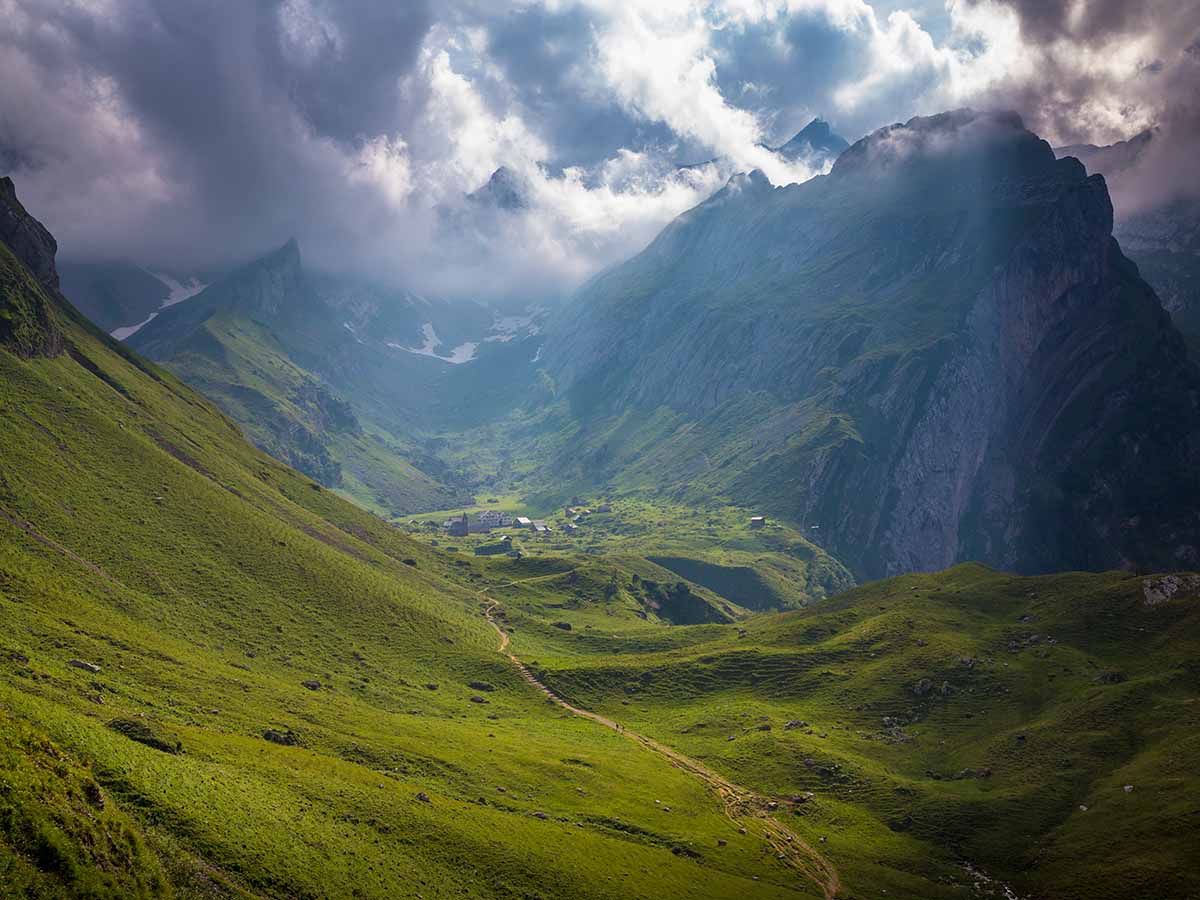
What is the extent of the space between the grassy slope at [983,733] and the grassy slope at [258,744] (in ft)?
69.5

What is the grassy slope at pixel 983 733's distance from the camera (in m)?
112

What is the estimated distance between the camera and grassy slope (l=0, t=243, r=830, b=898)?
66188mm

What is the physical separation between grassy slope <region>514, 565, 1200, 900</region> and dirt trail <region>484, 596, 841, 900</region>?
3294mm

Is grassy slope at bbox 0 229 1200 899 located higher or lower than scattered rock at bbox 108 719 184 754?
higher

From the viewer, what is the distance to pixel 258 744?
99.4 meters

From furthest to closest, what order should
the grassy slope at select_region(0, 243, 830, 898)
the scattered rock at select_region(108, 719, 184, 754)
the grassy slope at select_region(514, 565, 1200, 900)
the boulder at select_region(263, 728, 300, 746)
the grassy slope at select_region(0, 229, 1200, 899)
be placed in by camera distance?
the grassy slope at select_region(514, 565, 1200, 900)
the boulder at select_region(263, 728, 300, 746)
the scattered rock at select_region(108, 719, 184, 754)
the grassy slope at select_region(0, 229, 1200, 899)
the grassy slope at select_region(0, 243, 830, 898)

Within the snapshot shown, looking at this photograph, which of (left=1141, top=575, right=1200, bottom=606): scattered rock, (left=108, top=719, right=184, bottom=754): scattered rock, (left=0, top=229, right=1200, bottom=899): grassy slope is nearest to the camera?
(left=0, top=229, right=1200, bottom=899): grassy slope

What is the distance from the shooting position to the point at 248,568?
19238cm

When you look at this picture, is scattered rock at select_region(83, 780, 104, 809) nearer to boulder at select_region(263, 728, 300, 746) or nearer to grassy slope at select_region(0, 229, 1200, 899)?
grassy slope at select_region(0, 229, 1200, 899)

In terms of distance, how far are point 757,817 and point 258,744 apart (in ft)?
270

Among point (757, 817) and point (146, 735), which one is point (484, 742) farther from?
point (146, 735)

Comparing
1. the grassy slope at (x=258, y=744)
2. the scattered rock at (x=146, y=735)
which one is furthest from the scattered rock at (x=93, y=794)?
the scattered rock at (x=146, y=735)

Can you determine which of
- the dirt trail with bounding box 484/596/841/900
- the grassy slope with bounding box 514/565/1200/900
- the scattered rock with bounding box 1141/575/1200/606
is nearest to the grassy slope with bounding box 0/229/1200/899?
the grassy slope with bounding box 514/565/1200/900

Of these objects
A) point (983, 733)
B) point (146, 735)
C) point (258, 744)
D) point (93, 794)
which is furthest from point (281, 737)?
point (983, 733)
